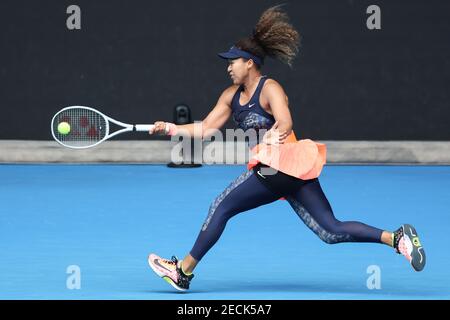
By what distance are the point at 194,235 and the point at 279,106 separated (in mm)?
2963

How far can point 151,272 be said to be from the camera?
9.31 m

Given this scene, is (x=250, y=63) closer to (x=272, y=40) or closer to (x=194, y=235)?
(x=272, y=40)

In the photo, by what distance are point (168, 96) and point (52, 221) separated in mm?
5396

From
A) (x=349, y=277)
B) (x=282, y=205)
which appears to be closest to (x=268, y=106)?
(x=349, y=277)

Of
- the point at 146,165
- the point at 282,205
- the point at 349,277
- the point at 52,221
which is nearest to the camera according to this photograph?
the point at 349,277

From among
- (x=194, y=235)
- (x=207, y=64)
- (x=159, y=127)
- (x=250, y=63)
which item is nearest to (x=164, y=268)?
(x=159, y=127)

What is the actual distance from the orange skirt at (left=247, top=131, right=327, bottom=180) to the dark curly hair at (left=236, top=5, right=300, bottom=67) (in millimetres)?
594

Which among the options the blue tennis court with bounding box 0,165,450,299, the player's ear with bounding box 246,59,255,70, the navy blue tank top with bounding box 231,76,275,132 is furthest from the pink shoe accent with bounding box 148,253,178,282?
the player's ear with bounding box 246,59,255,70

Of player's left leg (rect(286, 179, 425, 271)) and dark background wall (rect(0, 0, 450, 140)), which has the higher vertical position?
dark background wall (rect(0, 0, 450, 140))

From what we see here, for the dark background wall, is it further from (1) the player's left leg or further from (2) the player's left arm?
(1) the player's left leg

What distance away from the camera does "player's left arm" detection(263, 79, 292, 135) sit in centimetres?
830

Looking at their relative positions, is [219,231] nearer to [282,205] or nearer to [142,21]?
[282,205]

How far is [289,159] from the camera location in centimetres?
839

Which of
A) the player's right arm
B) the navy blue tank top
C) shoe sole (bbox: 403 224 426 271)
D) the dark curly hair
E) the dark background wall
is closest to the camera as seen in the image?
shoe sole (bbox: 403 224 426 271)
